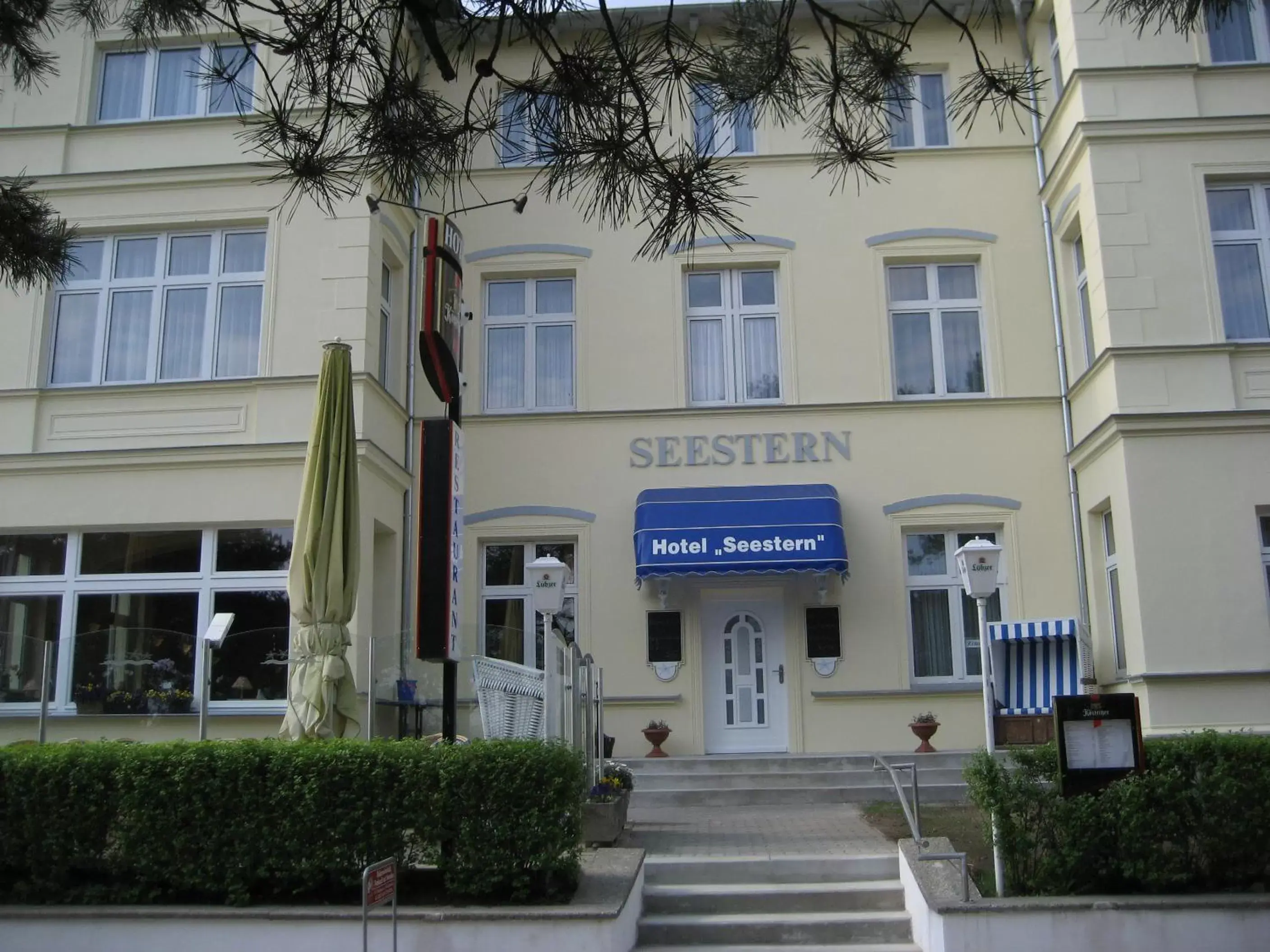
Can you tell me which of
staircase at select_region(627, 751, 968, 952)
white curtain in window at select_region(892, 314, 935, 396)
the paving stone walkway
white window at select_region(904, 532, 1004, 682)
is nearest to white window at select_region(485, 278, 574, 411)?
white curtain in window at select_region(892, 314, 935, 396)

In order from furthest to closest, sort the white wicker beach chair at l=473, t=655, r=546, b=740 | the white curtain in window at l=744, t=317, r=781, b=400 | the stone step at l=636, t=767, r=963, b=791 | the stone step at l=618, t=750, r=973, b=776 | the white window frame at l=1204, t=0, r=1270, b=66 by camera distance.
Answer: the white curtain in window at l=744, t=317, r=781, b=400 < the white window frame at l=1204, t=0, r=1270, b=66 < the stone step at l=618, t=750, r=973, b=776 < the stone step at l=636, t=767, r=963, b=791 < the white wicker beach chair at l=473, t=655, r=546, b=740

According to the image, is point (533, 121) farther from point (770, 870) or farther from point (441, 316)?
point (770, 870)

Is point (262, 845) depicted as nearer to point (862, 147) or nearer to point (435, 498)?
point (435, 498)

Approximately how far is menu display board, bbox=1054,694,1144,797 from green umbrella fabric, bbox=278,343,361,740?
15.7 ft

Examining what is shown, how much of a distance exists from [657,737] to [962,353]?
6.32 metres

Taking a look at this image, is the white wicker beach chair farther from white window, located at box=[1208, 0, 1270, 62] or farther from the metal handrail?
white window, located at box=[1208, 0, 1270, 62]

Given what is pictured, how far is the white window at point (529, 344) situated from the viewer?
16609mm

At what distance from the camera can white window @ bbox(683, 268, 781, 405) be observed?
16.4 meters

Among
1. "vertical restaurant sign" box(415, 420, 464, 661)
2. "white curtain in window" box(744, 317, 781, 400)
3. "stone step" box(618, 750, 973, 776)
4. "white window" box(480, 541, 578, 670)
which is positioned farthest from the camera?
"white curtain in window" box(744, 317, 781, 400)

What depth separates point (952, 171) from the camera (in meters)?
16.6

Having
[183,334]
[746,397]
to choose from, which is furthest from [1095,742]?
[183,334]

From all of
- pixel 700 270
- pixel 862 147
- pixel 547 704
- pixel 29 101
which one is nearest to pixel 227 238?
pixel 29 101

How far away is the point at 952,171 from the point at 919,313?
1.93 meters

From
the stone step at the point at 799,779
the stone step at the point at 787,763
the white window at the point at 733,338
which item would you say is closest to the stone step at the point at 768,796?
the stone step at the point at 799,779
